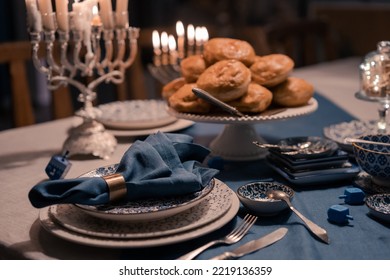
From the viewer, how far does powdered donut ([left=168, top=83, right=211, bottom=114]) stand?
49.6 inches

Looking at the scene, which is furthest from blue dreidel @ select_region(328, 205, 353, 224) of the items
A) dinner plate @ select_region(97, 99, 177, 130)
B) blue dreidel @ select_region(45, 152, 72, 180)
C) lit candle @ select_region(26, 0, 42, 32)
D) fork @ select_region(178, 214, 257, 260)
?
lit candle @ select_region(26, 0, 42, 32)

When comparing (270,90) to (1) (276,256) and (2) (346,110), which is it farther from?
(1) (276,256)

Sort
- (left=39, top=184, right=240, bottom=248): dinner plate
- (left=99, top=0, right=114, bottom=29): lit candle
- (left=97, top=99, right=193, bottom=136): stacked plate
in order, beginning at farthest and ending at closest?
(left=97, top=99, right=193, bottom=136): stacked plate < (left=99, top=0, right=114, bottom=29): lit candle < (left=39, top=184, right=240, bottom=248): dinner plate

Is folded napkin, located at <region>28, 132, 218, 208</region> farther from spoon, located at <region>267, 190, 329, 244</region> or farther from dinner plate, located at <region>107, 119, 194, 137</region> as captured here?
dinner plate, located at <region>107, 119, 194, 137</region>

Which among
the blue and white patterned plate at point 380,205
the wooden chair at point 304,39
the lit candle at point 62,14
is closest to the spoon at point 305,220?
the blue and white patterned plate at point 380,205

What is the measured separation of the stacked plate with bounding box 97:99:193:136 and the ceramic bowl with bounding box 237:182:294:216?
48 cm

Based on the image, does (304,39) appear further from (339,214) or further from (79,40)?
(339,214)

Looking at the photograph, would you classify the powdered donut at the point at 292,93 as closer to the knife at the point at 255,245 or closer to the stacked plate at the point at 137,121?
the stacked plate at the point at 137,121

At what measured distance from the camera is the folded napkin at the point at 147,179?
853mm

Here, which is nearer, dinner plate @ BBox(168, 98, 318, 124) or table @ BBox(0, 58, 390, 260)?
table @ BBox(0, 58, 390, 260)

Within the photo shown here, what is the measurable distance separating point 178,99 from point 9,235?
52cm

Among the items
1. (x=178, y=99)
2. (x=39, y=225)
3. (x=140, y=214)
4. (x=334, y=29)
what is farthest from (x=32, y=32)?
(x=334, y=29)

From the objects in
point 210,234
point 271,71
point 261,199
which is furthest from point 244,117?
point 210,234

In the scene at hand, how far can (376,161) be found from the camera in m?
1.03
